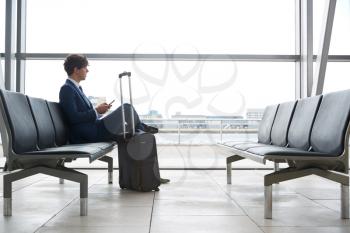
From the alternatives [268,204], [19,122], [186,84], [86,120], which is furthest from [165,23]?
[268,204]

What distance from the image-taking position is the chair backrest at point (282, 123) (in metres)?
3.32

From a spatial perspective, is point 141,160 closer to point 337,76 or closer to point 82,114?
point 82,114

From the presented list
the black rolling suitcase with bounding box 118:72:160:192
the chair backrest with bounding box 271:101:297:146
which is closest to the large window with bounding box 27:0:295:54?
the chair backrest with bounding box 271:101:297:146

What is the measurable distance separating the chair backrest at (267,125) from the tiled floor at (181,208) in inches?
16.9

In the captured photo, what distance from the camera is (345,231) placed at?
209 cm

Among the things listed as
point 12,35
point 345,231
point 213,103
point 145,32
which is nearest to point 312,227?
point 345,231

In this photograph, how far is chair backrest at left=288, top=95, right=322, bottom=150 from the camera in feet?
9.17

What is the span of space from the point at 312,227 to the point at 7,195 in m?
1.69

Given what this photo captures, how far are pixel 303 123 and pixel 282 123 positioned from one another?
0.56m

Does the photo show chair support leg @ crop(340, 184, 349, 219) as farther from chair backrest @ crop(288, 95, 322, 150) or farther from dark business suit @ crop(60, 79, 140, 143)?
dark business suit @ crop(60, 79, 140, 143)

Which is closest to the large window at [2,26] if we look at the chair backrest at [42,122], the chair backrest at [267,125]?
the chair backrest at [42,122]

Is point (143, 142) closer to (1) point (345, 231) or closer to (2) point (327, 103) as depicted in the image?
(2) point (327, 103)

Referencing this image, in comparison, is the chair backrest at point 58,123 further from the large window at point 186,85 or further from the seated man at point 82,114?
the large window at point 186,85

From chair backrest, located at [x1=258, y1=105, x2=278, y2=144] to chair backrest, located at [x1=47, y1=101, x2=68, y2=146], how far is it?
5.91 feet
